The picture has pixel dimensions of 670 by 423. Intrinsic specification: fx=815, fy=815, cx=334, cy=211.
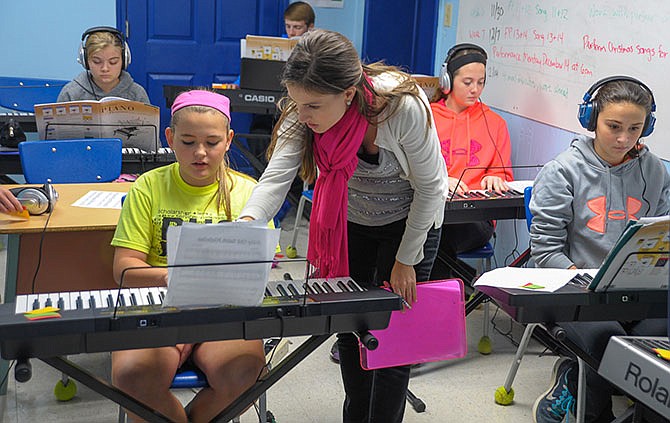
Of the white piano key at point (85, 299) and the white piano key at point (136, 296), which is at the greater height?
the white piano key at point (85, 299)

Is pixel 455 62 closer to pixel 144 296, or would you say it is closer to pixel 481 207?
pixel 481 207

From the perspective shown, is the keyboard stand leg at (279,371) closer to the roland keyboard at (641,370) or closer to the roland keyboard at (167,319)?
the roland keyboard at (167,319)

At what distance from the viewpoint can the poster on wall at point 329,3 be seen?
18.7ft

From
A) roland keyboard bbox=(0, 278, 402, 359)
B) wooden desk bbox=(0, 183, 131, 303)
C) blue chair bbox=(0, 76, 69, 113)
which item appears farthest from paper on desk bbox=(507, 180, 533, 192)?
blue chair bbox=(0, 76, 69, 113)

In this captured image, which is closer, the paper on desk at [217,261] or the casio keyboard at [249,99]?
the paper on desk at [217,261]

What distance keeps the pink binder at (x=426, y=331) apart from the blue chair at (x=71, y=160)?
1.46 m

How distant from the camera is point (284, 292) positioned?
5.63 ft

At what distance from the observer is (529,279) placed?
1.88 metres

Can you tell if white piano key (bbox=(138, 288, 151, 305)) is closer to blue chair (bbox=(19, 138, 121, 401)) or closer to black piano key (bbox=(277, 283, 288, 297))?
black piano key (bbox=(277, 283, 288, 297))

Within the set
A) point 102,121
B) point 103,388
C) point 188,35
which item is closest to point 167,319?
point 103,388

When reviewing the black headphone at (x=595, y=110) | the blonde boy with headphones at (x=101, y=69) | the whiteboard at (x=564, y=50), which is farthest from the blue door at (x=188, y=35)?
the black headphone at (x=595, y=110)

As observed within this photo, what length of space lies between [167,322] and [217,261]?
16 cm

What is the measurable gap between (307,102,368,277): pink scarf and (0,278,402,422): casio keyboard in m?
0.26

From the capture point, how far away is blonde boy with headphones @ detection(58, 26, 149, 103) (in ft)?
13.2
